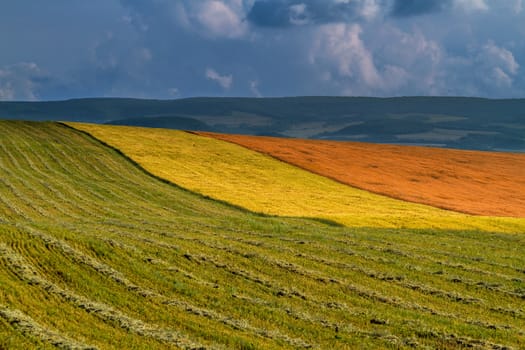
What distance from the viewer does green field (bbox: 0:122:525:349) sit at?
16.4m

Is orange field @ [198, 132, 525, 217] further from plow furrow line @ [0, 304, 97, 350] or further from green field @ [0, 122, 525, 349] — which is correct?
plow furrow line @ [0, 304, 97, 350]

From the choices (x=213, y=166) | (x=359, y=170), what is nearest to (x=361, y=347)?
(x=213, y=166)

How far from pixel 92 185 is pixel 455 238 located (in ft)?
106

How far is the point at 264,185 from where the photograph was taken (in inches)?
2606

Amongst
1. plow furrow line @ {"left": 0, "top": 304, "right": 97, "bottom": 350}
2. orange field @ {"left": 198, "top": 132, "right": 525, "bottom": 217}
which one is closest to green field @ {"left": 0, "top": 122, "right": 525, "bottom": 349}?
plow furrow line @ {"left": 0, "top": 304, "right": 97, "bottom": 350}

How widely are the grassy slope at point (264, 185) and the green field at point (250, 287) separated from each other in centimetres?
1029

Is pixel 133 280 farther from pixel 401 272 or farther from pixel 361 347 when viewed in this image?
pixel 401 272

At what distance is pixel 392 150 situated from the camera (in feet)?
381

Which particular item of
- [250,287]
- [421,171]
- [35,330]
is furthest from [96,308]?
[421,171]

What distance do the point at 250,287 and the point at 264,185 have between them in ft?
148

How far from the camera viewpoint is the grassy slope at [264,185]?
151ft

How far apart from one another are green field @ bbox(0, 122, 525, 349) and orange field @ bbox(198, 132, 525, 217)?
34.2 meters

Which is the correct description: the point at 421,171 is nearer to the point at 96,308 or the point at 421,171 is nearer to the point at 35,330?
the point at 96,308

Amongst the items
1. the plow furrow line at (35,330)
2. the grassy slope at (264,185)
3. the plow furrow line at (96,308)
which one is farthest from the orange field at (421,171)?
the plow furrow line at (35,330)
